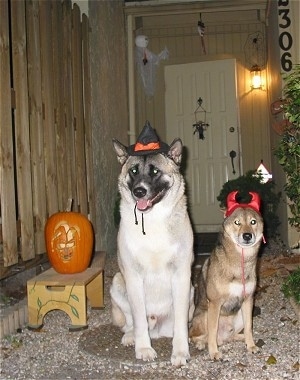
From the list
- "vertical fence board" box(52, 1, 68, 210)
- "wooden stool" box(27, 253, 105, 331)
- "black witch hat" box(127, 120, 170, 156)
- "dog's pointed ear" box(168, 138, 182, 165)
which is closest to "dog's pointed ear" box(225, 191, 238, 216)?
"dog's pointed ear" box(168, 138, 182, 165)

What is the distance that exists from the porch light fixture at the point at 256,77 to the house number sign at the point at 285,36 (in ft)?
9.03

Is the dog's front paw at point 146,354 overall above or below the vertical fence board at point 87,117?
below

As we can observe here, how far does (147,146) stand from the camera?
10.1 feet

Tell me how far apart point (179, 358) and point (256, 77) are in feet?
22.2

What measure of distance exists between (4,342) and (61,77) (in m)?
3.01

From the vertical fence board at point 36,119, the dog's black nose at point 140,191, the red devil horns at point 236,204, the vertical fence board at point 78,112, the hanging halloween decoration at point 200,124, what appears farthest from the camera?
the hanging halloween decoration at point 200,124

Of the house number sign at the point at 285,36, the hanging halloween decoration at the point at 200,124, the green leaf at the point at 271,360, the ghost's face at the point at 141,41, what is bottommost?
the green leaf at the point at 271,360

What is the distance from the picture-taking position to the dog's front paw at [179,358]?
9.21 ft

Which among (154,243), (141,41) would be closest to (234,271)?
(154,243)

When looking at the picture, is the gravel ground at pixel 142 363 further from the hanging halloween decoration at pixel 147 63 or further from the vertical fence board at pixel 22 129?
the hanging halloween decoration at pixel 147 63

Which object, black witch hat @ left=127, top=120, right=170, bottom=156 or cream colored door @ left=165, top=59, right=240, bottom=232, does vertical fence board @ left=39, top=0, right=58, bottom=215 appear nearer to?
black witch hat @ left=127, top=120, right=170, bottom=156

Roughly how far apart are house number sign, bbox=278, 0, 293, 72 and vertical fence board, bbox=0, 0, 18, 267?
341cm

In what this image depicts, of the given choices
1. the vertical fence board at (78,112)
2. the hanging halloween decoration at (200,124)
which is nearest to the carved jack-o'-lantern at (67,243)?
the vertical fence board at (78,112)

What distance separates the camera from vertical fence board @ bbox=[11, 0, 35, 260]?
3967 mm
